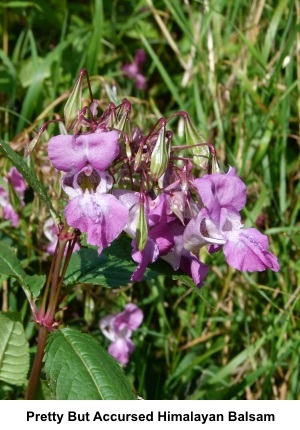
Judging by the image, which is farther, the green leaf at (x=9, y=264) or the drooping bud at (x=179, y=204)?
the green leaf at (x=9, y=264)

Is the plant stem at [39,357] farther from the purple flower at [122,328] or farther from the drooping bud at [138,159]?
the purple flower at [122,328]

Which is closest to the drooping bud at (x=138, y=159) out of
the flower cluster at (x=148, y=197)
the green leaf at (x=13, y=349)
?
the flower cluster at (x=148, y=197)

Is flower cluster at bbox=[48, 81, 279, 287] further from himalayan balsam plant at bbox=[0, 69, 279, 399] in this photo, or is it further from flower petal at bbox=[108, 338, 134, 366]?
flower petal at bbox=[108, 338, 134, 366]

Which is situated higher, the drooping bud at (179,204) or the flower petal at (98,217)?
the drooping bud at (179,204)

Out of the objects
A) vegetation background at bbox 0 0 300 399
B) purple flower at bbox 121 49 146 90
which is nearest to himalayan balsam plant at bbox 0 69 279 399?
vegetation background at bbox 0 0 300 399

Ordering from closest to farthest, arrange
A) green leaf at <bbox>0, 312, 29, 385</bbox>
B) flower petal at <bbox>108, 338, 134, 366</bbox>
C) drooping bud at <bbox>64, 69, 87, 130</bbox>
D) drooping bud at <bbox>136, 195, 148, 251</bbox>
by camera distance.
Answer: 1. drooping bud at <bbox>136, 195, 148, 251</bbox>
2. drooping bud at <bbox>64, 69, 87, 130</bbox>
3. green leaf at <bbox>0, 312, 29, 385</bbox>
4. flower petal at <bbox>108, 338, 134, 366</bbox>

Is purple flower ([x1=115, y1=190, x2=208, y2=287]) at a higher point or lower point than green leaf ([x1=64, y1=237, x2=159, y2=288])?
higher
